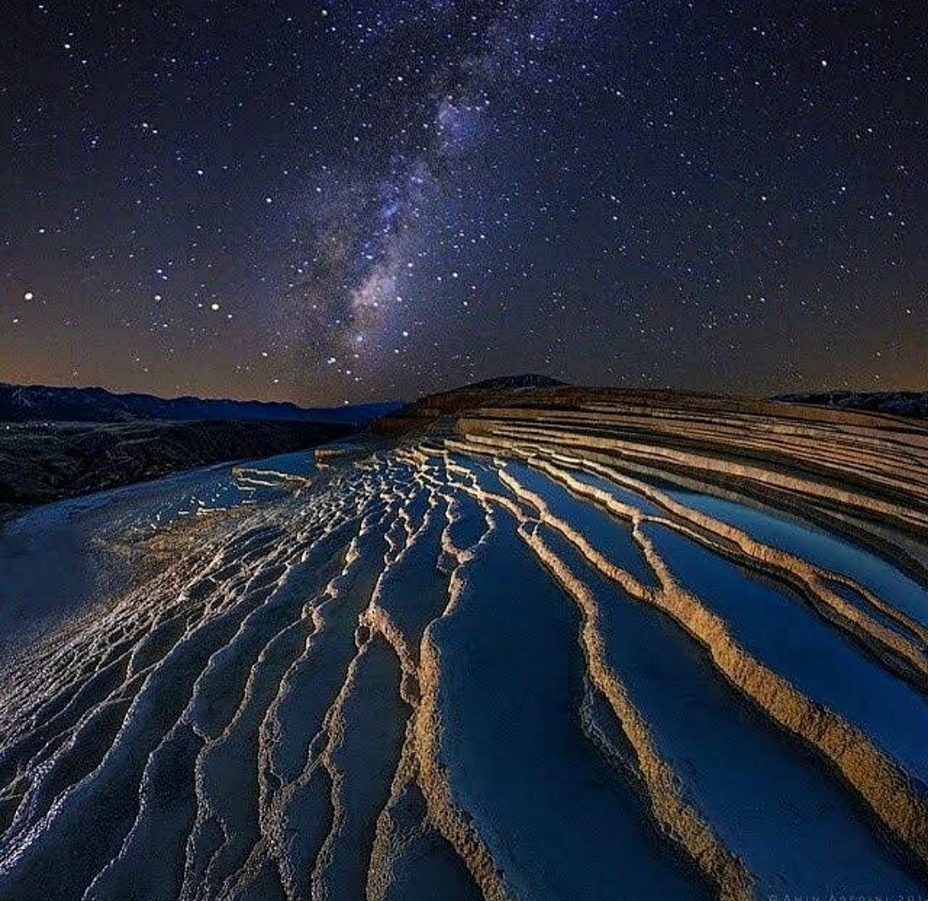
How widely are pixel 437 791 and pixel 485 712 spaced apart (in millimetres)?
381

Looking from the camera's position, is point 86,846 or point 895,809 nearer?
point 895,809

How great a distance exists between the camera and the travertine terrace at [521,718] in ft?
4.38

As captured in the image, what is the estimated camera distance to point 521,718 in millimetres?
1872

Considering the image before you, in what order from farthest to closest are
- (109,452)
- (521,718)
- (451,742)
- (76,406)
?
(76,406)
(109,452)
(521,718)
(451,742)

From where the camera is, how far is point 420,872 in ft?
4.45

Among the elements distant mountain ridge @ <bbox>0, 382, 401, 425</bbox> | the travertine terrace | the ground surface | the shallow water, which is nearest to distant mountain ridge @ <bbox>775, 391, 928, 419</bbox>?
the travertine terrace

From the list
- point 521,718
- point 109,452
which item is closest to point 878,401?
point 521,718

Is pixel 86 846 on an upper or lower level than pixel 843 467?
lower

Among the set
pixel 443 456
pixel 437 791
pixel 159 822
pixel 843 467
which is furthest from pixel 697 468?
pixel 443 456

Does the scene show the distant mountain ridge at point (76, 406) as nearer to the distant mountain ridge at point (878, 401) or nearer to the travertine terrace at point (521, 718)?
the distant mountain ridge at point (878, 401)

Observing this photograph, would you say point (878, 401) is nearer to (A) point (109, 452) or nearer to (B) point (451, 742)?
(B) point (451, 742)

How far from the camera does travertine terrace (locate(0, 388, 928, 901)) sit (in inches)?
52.6

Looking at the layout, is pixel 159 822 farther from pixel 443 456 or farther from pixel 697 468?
pixel 443 456

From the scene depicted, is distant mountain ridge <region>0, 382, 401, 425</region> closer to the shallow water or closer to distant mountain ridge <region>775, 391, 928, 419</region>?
distant mountain ridge <region>775, 391, 928, 419</region>
